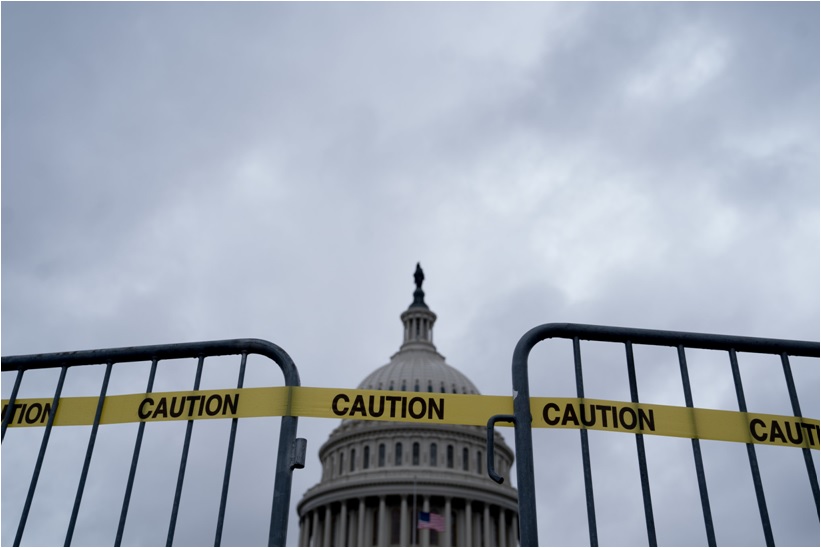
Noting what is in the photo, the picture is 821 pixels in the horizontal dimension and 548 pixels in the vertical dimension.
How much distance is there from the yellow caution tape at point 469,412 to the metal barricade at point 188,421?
0.37ft

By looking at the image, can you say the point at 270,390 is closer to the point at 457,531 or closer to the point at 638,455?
the point at 638,455

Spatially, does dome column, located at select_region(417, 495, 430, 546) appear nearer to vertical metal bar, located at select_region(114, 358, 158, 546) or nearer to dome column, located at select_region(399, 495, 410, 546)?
dome column, located at select_region(399, 495, 410, 546)

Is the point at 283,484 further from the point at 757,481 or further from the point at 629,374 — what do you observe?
the point at 757,481

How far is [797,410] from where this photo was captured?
5.54 meters

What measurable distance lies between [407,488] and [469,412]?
7300cm

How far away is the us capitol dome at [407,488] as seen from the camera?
246 feet

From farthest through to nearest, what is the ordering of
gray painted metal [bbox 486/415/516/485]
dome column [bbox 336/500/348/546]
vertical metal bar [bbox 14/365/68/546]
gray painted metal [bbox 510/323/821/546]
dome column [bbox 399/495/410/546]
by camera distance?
dome column [bbox 336/500/348/546] → dome column [bbox 399/495/410/546] → vertical metal bar [bbox 14/365/68/546] → gray painted metal [bbox 486/415/516/485] → gray painted metal [bbox 510/323/821/546]

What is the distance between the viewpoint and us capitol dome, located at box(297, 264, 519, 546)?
74.9m

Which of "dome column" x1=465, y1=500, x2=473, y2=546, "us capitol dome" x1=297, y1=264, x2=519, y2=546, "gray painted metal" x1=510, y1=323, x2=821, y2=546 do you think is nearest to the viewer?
"gray painted metal" x1=510, y1=323, x2=821, y2=546

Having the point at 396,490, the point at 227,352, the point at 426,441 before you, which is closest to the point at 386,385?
the point at 426,441

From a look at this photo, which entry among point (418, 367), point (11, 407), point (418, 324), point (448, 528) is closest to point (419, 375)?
point (418, 367)

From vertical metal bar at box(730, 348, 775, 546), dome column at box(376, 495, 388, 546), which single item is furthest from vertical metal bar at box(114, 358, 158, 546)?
dome column at box(376, 495, 388, 546)

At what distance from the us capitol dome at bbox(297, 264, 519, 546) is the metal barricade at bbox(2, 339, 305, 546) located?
68.0m

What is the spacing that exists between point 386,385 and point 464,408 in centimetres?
8113
